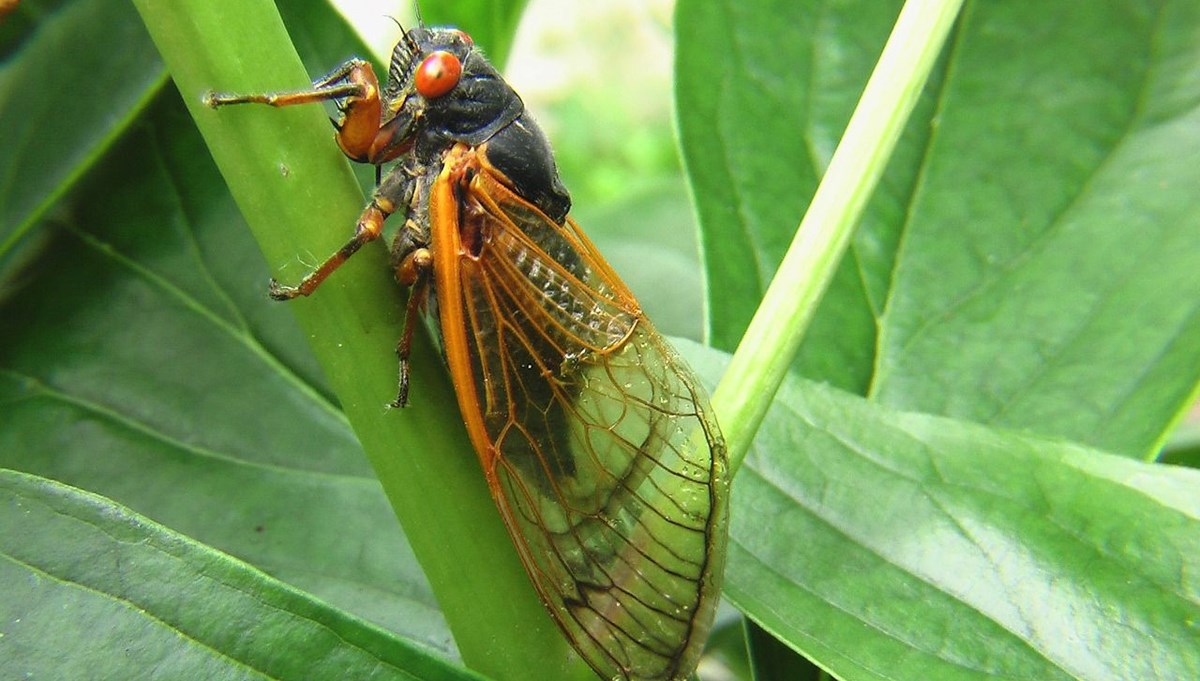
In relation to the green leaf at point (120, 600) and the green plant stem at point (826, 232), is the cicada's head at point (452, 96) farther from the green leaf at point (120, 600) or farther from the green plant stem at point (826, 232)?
the green leaf at point (120, 600)

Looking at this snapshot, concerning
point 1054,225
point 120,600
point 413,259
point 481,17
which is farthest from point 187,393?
point 1054,225

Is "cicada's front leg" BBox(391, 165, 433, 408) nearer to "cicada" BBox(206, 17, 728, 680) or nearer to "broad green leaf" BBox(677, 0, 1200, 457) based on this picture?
"cicada" BBox(206, 17, 728, 680)

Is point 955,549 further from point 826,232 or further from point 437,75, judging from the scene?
point 437,75

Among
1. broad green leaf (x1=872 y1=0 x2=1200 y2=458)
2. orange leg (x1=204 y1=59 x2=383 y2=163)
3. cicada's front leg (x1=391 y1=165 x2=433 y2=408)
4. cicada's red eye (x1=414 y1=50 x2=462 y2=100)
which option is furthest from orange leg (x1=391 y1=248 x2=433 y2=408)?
broad green leaf (x1=872 y1=0 x2=1200 y2=458)

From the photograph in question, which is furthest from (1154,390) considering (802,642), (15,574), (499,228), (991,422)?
(15,574)

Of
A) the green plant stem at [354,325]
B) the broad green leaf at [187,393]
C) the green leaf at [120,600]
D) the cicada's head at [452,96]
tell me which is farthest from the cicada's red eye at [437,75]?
the green leaf at [120,600]
